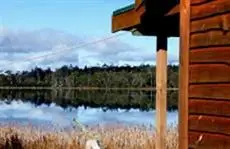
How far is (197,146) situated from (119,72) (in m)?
53.1

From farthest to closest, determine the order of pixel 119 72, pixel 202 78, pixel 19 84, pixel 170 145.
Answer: pixel 119 72, pixel 19 84, pixel 170 145, pixel 202 78

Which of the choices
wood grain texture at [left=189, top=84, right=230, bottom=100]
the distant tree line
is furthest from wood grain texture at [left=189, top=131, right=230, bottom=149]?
the distant tree line

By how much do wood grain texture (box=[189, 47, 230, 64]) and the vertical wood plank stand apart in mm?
81

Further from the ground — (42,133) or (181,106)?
(181,106)

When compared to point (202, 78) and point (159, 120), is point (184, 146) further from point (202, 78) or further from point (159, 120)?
point (159, 120)

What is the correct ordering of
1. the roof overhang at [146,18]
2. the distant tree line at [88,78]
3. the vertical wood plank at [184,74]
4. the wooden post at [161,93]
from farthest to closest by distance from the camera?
the distant tree line at [88,78], the wooden post at [161,93], the roof overhang at [146,18], the vertical wood plank at [184,74]

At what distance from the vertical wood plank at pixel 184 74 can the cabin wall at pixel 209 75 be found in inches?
1.4

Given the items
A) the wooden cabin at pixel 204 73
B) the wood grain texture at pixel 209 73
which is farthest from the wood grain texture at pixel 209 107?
the wood grain texture at pixel 209 73

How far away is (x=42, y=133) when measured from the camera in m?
16.8

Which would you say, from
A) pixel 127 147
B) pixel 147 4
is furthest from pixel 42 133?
pixel 147 4

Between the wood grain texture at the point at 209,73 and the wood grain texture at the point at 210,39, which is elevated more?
the wood grain texture at the point at 210,39

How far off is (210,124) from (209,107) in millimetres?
141

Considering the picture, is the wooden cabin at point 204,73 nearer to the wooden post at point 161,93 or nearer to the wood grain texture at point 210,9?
the wood grain texture at point 210,9

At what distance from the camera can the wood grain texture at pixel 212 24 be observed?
212 inches
